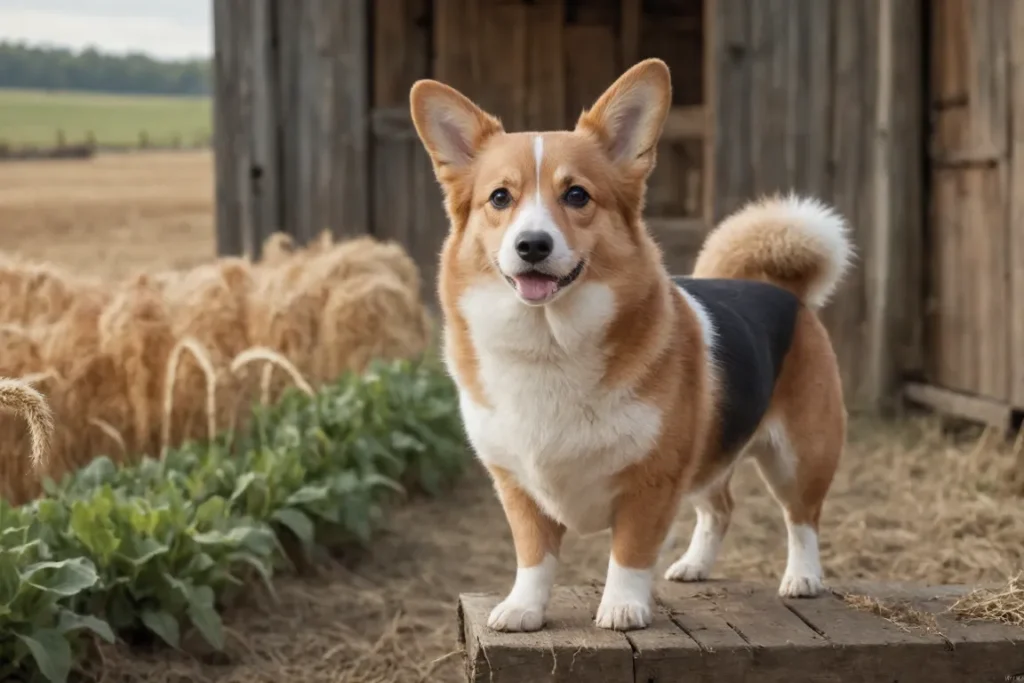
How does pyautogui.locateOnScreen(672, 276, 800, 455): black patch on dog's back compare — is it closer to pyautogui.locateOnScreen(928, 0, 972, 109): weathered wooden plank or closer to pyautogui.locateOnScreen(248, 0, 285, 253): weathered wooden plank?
pyautogui.locateOnScreen(928, 0, 972, 109): weathered wooden plank

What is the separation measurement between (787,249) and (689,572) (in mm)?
1002

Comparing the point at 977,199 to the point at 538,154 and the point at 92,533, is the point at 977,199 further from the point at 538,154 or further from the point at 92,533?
the point at 92,533

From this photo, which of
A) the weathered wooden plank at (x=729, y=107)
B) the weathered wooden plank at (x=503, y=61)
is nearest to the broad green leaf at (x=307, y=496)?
the weathered wooden plank at (x=729, y=107)

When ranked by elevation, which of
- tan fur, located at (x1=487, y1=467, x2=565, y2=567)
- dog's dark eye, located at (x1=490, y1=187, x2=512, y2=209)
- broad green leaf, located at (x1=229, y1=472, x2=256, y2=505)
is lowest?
broad green leaf, located at (x1=229, y1=472, x2=256, y2=505)

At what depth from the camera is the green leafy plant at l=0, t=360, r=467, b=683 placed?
11.0ft

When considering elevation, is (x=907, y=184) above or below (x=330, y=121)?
below

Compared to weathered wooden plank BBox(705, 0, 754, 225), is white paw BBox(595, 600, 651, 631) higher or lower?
lower

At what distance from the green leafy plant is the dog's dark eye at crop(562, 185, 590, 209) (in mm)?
1638

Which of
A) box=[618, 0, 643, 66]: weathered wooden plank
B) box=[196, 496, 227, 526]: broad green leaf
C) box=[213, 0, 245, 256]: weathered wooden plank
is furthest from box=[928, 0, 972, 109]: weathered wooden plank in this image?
box=[196, 496, 227, 526]: broad green leaf

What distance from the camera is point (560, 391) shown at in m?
2.91

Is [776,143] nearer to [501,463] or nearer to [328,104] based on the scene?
[328,104]

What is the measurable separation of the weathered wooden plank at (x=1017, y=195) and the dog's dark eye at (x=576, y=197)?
4049mm

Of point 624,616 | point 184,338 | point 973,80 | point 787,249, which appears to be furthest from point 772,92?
point 624,616

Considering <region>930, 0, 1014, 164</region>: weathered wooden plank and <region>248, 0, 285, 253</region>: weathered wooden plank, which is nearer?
<region>930, 0, 1014, 164</region>: weathered wooden plank
